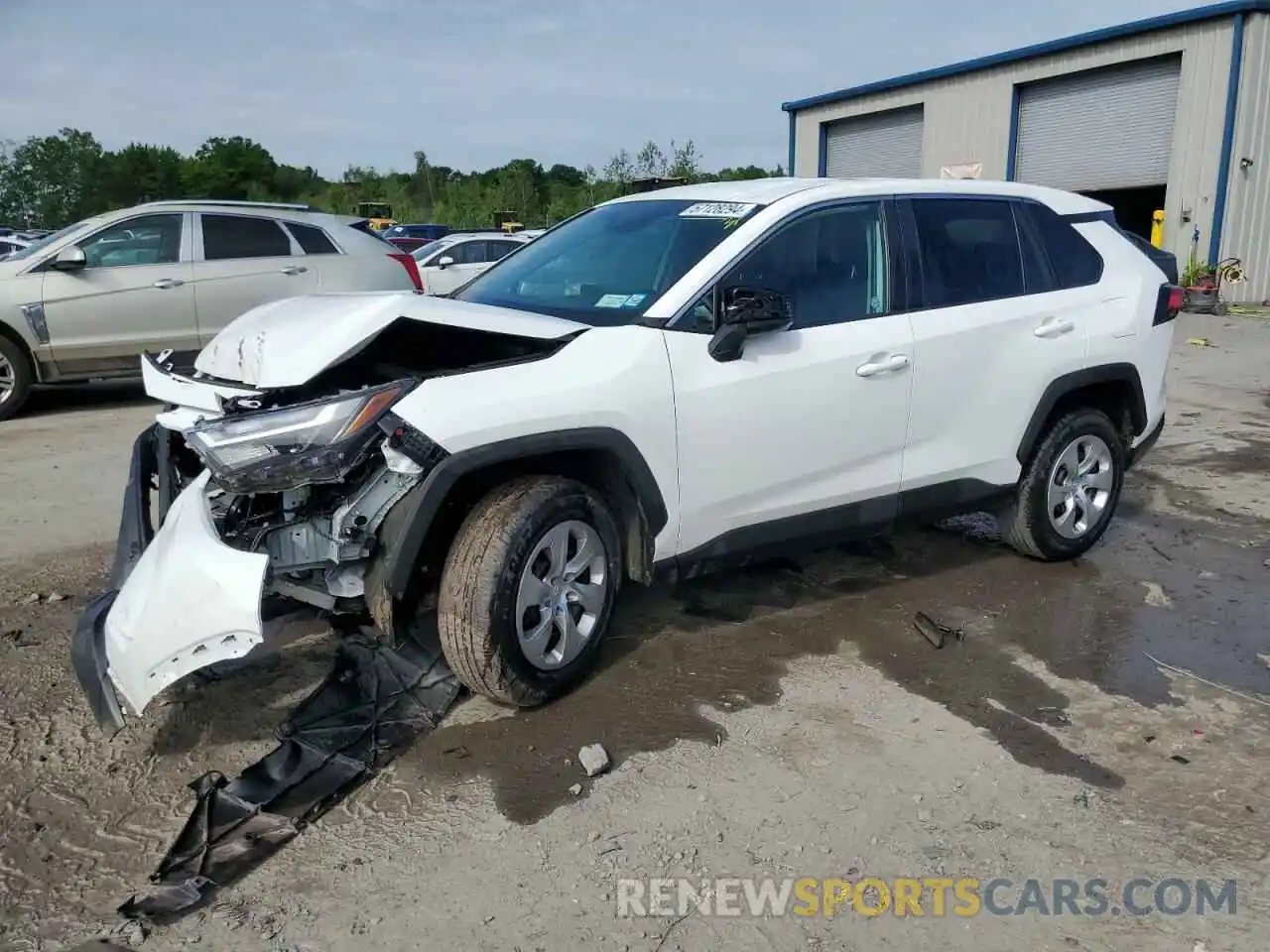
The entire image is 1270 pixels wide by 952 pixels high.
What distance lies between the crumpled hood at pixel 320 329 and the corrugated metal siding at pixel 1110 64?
20199mm

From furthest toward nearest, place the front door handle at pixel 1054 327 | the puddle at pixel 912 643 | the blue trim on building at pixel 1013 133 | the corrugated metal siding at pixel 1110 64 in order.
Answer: the blue trim on building at pixel 1013 133, the corrugated metal siding at pixel 1110 64, the front door handle at pixel 1054 327, the puddle at pixel 912 643

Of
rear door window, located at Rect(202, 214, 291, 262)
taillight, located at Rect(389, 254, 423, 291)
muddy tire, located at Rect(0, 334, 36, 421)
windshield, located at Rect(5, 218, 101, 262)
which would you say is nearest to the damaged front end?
muddy tire, located at Rect(0, 334, 36, 421)

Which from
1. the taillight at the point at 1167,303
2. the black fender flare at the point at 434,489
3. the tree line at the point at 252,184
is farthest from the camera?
the tree line at the point at 252,184

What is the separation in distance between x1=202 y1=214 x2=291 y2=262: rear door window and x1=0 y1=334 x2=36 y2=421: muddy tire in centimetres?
173

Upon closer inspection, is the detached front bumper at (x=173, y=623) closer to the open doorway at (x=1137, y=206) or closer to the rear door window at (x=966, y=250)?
the rear door window at (x=966, y=250)

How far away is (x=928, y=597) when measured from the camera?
16.2 ft

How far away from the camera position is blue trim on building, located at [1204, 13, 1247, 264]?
742 inches

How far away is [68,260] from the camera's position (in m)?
8.88


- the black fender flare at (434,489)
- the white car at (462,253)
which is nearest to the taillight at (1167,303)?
the black fender flare at (434,489)

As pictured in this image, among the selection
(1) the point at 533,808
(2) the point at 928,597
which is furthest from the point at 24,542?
(2) the point at 928,597

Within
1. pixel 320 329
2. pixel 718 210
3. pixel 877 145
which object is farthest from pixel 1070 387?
pixel 877 145

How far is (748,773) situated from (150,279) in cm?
784

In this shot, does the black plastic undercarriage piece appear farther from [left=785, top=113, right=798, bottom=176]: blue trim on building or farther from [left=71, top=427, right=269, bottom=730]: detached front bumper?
[left=785, top=113, right=798, bottom=176]: blue trim on building

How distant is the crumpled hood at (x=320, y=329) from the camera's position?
3436mm
